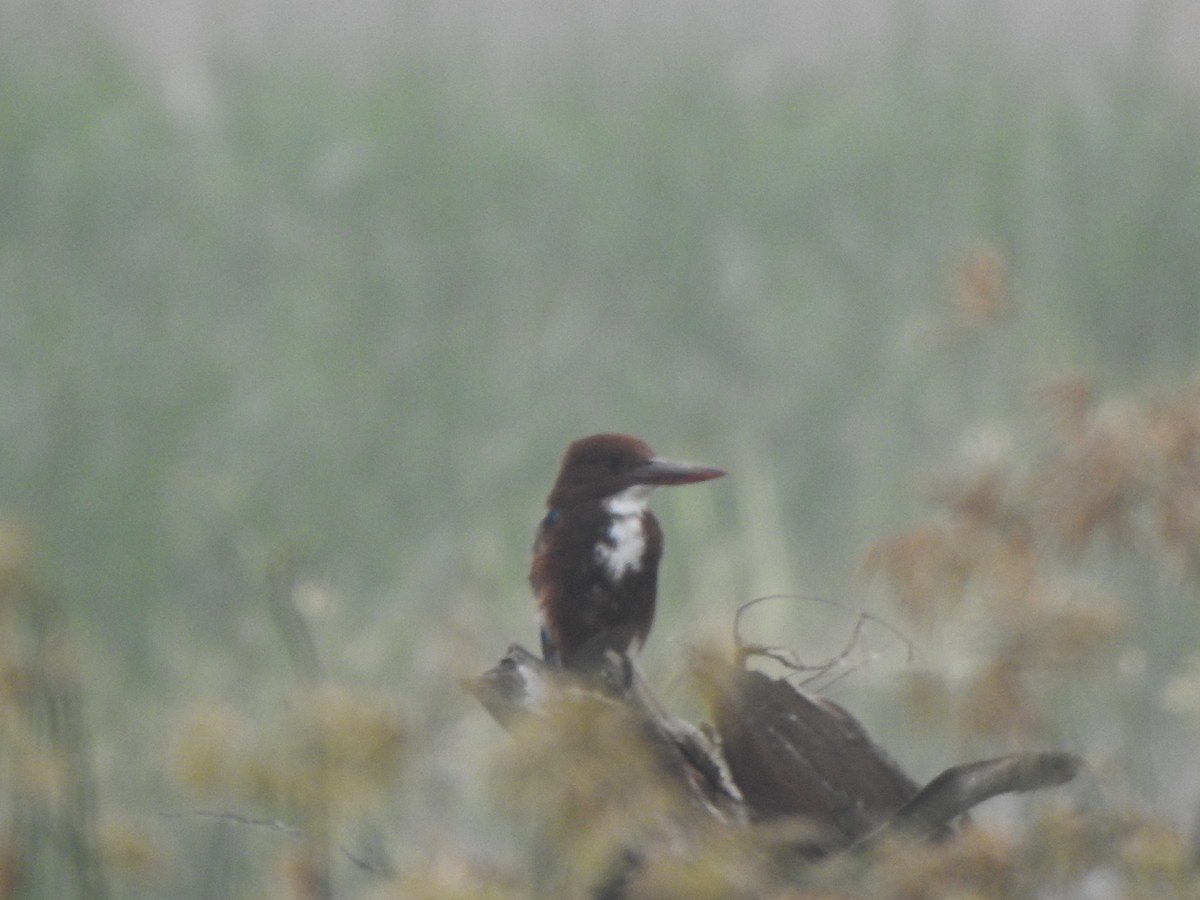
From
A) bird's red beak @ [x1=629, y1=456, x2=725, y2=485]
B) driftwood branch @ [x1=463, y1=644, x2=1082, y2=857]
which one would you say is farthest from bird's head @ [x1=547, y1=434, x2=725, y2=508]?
driftwood branch @ [x1=463, y1=644, x2=1082, y2=857]

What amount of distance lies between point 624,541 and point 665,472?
0.47 feet

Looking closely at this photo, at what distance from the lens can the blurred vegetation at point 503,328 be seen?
13.6ft

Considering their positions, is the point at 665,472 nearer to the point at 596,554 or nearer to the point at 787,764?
the point at 596,554

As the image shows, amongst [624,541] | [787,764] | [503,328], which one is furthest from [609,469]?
[503,328]

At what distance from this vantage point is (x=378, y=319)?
4.84m

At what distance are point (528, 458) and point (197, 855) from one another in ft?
4.48

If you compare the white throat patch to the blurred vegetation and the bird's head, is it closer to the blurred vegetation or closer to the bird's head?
the bird's head

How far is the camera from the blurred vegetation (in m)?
4.16

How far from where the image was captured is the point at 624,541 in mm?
2164

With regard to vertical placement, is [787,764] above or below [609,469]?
below

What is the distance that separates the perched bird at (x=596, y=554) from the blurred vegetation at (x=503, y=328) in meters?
0.99

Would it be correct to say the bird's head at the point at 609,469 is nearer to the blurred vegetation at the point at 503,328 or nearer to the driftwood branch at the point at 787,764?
the driftwood branch at the point at 787,764

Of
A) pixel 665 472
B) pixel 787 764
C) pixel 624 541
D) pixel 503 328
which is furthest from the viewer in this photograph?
pixel 503 328

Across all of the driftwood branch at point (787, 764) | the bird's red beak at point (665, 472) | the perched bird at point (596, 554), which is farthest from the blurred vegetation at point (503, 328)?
the driftwood branch at point (787, 764)
